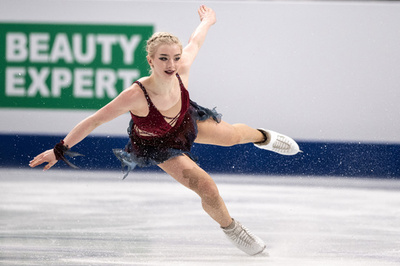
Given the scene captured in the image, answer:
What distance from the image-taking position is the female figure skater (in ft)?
10.1

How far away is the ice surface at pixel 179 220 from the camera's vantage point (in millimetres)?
3270

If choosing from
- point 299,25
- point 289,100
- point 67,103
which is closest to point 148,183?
point 67,103

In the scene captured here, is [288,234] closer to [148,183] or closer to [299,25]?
[148,183]

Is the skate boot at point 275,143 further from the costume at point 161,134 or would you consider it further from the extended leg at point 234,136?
the costume at point 161,134

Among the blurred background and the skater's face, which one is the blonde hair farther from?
the blurred background

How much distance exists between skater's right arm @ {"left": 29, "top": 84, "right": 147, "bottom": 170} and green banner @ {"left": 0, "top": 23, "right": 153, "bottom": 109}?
2.80 m

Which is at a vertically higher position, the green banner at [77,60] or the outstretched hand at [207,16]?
the outstretched hand at [207,16]

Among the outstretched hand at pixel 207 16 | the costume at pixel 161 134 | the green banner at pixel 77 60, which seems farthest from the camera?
the green banner at pixel 77 60

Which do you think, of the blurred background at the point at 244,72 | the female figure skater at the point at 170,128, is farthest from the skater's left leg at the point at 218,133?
the blurred background at the point at 244,72

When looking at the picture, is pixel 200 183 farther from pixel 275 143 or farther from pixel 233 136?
pixel 275 143

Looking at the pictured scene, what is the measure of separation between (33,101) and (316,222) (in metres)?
2.91

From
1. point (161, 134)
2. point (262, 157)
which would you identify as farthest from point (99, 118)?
point (262, 157)

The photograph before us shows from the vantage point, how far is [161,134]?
328 cm

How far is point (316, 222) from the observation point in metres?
4.19
